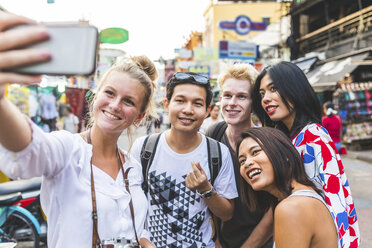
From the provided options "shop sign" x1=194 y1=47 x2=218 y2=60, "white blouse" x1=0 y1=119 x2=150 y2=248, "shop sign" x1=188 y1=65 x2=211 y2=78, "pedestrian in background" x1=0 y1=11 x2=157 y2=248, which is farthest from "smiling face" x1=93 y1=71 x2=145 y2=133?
"shop sign" x1=188 y1=65 x2=211 y2=78

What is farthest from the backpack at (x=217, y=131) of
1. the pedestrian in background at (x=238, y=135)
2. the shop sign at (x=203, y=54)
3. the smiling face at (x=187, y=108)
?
the shop sign at (x=203, y=54)

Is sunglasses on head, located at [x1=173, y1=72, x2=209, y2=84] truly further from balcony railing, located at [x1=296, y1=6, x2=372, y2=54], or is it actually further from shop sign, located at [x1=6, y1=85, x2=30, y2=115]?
balcony railing, located at [x1=296, y1=6, x2=372, y2=54]

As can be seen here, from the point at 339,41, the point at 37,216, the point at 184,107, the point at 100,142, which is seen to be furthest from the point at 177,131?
the point at 339,41

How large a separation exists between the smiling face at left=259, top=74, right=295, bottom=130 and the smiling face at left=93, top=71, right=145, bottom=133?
3.19 ft

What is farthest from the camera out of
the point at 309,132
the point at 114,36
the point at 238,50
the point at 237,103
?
the point at 238,50

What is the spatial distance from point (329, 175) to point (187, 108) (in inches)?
39.8

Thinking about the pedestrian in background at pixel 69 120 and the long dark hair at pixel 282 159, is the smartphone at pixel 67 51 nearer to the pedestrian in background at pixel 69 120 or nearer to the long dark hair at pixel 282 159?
the long dark hair at pixel 282 159

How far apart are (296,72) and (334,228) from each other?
3.43 ft

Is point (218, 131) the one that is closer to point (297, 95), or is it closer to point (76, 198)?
point (297, 95)

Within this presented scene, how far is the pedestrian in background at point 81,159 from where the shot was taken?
2.09 feet

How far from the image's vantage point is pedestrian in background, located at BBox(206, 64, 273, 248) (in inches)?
86.0

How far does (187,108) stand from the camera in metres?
2.12

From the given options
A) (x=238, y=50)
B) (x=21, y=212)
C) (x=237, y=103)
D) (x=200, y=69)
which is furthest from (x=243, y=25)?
(x=21, y=212)

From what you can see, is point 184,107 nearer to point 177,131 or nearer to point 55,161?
point 177,131
